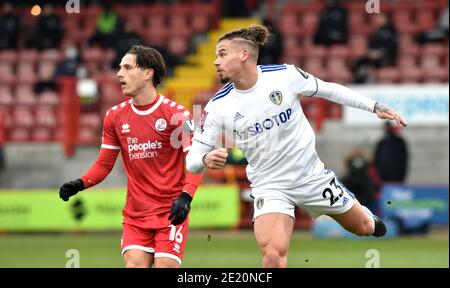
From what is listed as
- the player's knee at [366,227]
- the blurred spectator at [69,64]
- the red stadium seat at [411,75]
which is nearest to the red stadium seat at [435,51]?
the red stadium seat at [411,75]

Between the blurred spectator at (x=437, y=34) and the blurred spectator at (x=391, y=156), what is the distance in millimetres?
4025

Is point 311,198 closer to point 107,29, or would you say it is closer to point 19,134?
point 19,134

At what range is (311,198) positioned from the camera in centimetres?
950

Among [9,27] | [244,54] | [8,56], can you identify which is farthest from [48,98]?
[244,54]

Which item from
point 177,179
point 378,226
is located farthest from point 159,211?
point 378,226

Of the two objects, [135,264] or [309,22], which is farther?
[309,22]

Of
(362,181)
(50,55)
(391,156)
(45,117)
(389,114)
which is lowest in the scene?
(389,114)

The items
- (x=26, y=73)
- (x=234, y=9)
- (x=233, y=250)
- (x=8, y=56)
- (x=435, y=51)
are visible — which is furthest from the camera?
(x=234, y=9)

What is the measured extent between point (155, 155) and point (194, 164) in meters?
0.47

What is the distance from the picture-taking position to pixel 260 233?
9.05 m

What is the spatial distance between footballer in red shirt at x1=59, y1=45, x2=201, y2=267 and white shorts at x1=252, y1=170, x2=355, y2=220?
60cm

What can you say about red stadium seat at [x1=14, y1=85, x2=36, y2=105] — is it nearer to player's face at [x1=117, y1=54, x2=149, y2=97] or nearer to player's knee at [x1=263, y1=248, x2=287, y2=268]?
player's face at [x1=117, y1=54, x2=149, y2=97]

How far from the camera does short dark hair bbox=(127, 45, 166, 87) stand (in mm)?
9451

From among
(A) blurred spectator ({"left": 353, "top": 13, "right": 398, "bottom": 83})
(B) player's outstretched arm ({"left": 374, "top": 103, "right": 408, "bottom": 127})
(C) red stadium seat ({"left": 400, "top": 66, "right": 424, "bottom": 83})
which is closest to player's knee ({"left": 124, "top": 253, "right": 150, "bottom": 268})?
(B) player's outstretched arm ({"left": 374, "top": 103, "right": 408, "bottom": 127})
